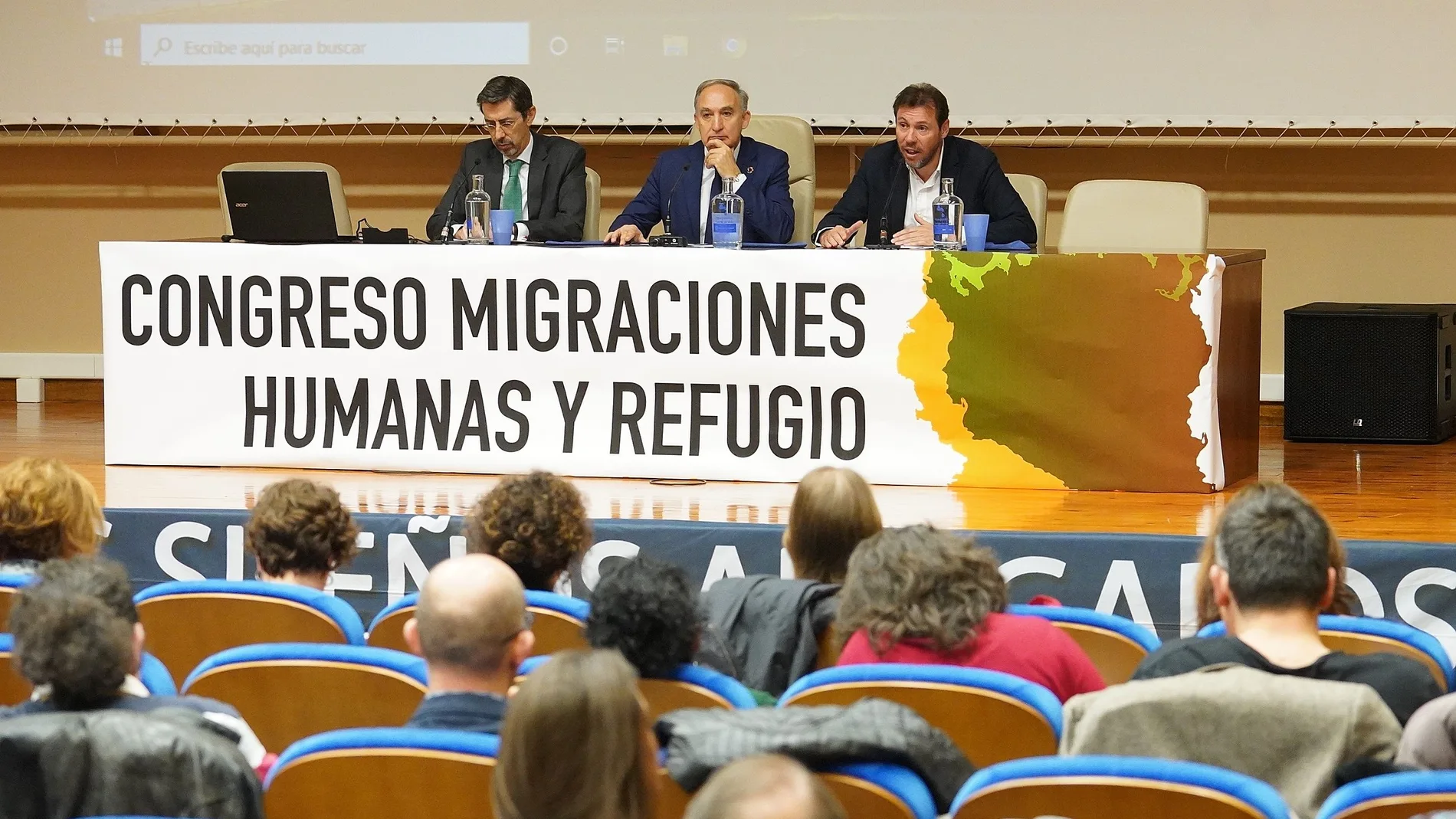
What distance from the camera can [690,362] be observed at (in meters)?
4.71

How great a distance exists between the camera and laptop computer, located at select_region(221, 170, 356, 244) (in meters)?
4.96

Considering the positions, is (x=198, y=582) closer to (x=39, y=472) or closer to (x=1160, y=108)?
(x=39, y=472)

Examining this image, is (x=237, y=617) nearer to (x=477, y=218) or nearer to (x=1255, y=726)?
(x=1255, y=726)

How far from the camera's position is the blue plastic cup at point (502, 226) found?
16.1 feet

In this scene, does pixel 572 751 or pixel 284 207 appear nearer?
pixel 572 751

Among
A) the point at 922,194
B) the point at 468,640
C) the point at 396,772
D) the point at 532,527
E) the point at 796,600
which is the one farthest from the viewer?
the point at 922,194

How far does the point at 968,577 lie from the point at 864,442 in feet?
7.88

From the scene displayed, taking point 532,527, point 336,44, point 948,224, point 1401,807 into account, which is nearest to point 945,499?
point 948,224

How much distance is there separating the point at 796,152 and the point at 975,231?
1.34 metres

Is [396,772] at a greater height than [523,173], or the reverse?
[523,173]

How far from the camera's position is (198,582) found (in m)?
2.75

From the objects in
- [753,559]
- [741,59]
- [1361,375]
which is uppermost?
[741,59]

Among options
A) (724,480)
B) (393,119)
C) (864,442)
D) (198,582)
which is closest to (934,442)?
(864,442)

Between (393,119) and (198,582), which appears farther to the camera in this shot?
(393,119)
